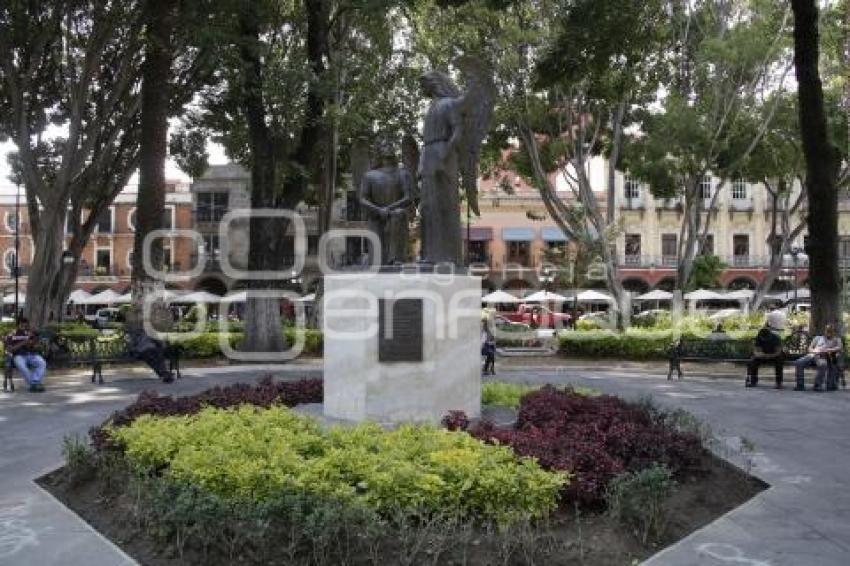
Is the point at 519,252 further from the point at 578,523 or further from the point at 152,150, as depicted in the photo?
the point at 578,523

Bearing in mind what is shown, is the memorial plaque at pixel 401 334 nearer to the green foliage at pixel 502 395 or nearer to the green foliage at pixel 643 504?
the green foliage at pixel 502 395

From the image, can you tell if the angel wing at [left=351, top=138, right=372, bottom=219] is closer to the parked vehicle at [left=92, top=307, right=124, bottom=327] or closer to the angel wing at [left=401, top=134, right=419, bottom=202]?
the angel wing at [left=401, top=134, right=419, bottom=202]

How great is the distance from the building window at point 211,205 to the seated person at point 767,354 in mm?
42369

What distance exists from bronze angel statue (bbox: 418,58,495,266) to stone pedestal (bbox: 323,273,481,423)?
533 mm

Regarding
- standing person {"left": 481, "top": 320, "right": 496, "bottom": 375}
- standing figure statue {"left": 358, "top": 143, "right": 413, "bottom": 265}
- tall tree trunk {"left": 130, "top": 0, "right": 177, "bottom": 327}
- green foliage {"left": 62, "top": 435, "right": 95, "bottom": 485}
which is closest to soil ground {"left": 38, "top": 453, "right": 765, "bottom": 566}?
green foliage {"left": 62, "top": 435, "right": 95, "bottom": 485}

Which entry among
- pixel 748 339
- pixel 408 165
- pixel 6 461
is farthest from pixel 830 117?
pixel 6 461

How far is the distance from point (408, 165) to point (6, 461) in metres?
5.01

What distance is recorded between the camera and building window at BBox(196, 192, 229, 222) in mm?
53156

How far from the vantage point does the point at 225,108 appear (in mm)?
22109

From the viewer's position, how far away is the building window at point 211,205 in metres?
53.2

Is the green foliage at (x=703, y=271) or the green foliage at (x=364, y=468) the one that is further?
the green foliage at (x=703, y=271)

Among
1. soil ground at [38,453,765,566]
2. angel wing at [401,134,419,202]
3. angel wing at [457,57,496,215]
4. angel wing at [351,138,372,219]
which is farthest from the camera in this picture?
angel wing at [351,138,372,219]

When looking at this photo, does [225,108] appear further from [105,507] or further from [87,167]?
[105,507]

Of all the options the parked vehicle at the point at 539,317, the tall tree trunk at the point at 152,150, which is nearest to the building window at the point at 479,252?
the parked vehicle at the point at 539,317
